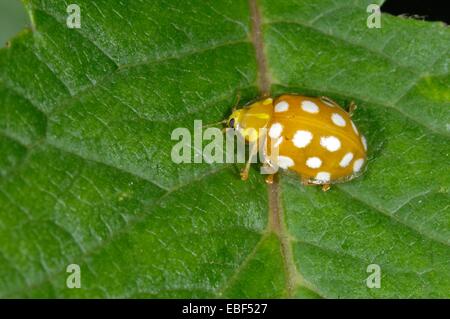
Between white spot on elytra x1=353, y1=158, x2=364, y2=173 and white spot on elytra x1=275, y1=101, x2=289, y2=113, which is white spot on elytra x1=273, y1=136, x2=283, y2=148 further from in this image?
white spot on elytra x1=353, y1=158, x2=364, y2=173

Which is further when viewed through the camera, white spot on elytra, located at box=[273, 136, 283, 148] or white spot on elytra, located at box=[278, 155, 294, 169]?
white spot on elytra, located at box=[273, 136, 283, 148]

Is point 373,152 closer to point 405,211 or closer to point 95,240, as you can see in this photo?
point 405,211

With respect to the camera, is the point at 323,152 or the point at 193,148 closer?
the point at 193,148

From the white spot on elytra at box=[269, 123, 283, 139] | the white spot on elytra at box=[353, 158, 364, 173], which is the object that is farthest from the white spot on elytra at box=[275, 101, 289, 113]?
the white spot on elytra at box=[353, 158, 364, 173]

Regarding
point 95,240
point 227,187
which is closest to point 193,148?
point 227,187

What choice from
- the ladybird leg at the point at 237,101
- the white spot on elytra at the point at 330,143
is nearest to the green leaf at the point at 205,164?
the ladybird leg at the point at 237,101
